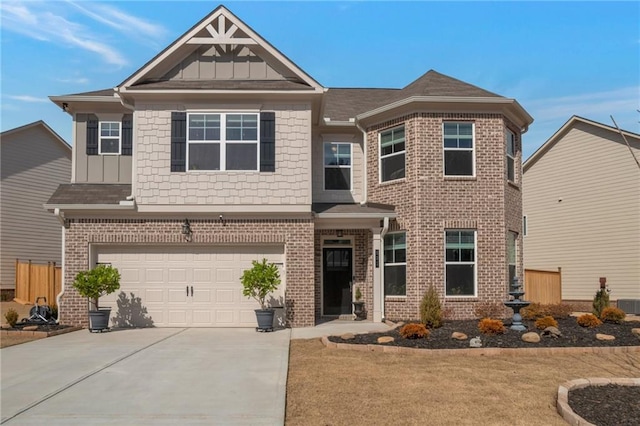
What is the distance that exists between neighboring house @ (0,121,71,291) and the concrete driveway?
1526cm

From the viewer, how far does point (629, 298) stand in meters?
24.7

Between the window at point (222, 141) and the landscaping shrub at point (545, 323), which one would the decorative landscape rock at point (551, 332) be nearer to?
the landscaping shrub at point (545, 323)

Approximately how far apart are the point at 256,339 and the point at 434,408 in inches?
266

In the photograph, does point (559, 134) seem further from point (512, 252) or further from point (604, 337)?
point (604, 337)

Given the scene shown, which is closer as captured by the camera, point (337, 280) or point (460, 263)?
point (460, 263)

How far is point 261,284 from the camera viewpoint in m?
15.9

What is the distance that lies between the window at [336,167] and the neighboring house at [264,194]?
2.85 feet

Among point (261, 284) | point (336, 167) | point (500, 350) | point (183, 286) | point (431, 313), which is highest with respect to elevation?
point (336, 167)

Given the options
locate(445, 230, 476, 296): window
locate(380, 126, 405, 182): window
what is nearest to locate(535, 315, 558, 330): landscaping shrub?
locate(445, 230, 476, 296): window

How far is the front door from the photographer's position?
19125 millimetres

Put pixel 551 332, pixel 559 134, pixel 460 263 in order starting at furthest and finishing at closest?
pixel 559 134 < pixel 460 263 < pixel 551 332

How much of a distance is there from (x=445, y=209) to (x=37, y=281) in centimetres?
1619

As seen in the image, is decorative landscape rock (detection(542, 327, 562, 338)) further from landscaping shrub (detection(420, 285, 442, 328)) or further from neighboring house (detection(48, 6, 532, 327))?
neighboring house (detection(48, 6, 532, 327))

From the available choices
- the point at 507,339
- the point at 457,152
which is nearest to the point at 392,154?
the point at 457,152
